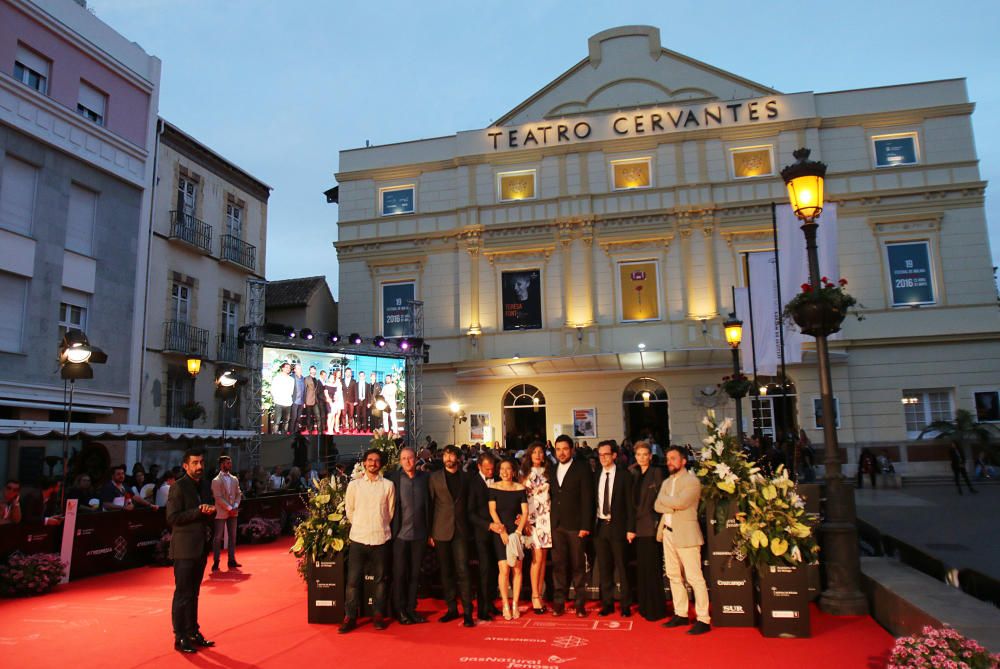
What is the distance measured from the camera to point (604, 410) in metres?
26.0

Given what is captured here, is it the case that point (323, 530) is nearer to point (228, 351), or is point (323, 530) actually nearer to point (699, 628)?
point (699, 628)

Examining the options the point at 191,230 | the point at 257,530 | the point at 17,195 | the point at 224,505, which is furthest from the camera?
the point at 191,230

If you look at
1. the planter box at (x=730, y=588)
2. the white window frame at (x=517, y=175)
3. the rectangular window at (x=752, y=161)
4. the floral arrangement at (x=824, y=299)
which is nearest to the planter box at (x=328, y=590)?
the planter box at (x=730, y=588)

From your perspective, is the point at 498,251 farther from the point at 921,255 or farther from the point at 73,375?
the point at 73,375

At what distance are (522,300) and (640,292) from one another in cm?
432

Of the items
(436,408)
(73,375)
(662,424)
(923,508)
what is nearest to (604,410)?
(662,424)

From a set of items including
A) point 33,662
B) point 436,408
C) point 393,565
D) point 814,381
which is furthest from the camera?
point 436,408

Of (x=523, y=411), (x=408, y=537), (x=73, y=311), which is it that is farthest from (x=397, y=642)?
Result: (x=523, y=411)

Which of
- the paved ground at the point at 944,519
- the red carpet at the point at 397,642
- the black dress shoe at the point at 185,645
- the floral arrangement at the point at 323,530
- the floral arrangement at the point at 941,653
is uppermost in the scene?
the floral arrangement at the point at 323,530

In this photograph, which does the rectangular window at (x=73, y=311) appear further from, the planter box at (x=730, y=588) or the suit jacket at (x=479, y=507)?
the planter box at (x=730, y=588)

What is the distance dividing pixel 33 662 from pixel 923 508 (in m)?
17.3

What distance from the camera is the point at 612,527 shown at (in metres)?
8.06

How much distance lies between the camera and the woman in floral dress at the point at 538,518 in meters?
8.22

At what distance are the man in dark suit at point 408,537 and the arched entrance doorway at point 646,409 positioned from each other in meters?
18.4
